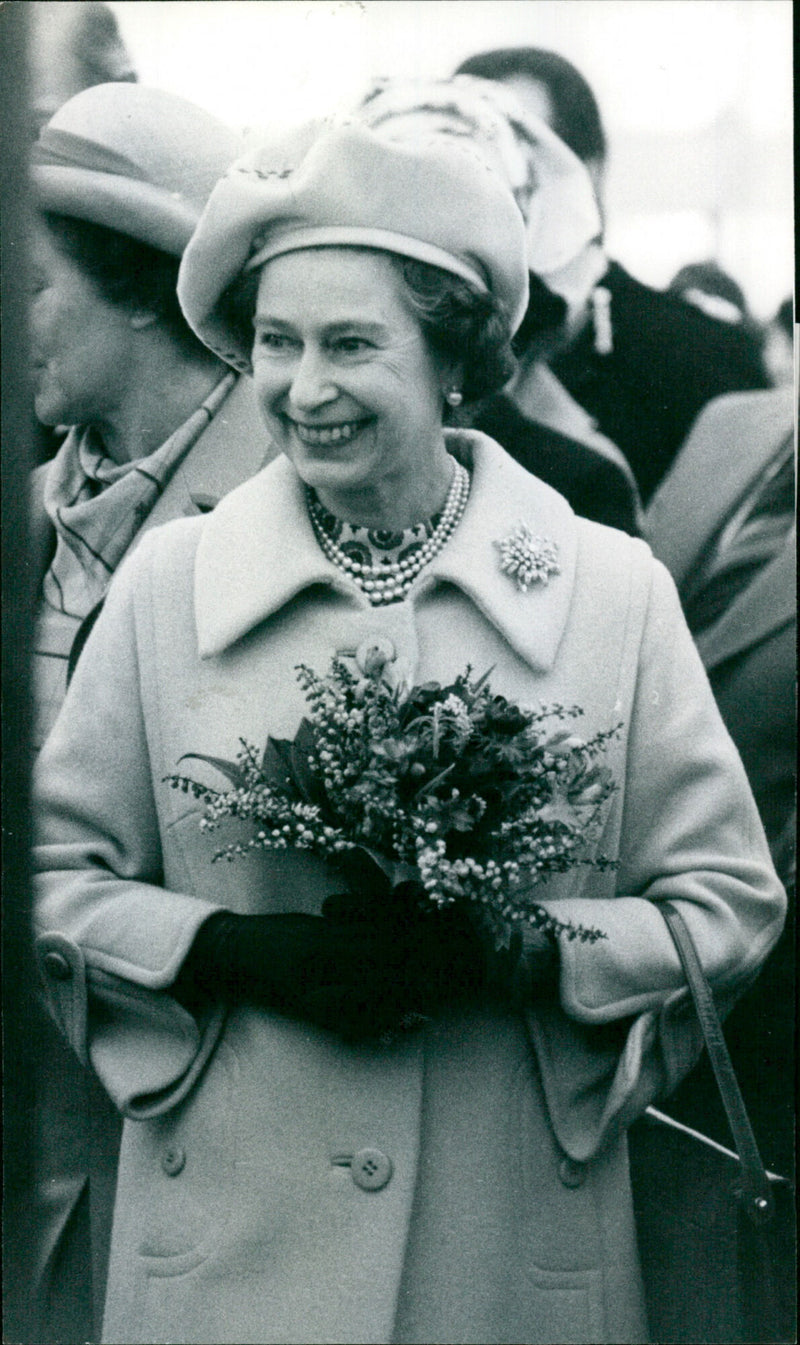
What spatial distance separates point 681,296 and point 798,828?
1.30 meters

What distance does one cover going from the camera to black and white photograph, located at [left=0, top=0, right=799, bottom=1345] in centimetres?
370

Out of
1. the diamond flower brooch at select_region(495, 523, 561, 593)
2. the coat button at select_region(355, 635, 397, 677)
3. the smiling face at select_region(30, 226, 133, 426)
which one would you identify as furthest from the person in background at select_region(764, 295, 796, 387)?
the smiling face at select_region(30, 226, 133, 426)

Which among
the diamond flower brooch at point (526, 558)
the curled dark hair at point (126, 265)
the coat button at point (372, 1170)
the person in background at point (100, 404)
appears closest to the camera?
the coat button at point (372, 1170)

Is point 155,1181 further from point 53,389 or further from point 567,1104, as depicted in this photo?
point 53,389

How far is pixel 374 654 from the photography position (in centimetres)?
377

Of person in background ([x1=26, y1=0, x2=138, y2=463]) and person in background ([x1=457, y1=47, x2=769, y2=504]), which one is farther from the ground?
person in background ([x1=26, y1=0, x2=138, y2=463])

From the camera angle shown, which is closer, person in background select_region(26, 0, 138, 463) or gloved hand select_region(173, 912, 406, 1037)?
gloved hand select_region(173, 912, 406, 1037)

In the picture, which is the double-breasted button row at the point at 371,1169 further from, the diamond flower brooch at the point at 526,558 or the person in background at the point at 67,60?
the person in background at the point at 67,60

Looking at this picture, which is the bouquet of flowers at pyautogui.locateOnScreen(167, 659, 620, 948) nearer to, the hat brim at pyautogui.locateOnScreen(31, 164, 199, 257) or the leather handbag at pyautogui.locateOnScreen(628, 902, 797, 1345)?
the leather handbag at pyautogui.locateOnScreen(628, 902, 797, 1345)

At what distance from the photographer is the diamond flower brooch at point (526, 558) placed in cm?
390

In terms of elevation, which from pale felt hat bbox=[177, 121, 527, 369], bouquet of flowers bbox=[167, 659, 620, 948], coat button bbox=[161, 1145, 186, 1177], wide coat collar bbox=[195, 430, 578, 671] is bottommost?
coat button bbox=[161, 1145, 186, 1177]

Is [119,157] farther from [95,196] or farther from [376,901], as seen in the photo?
[376,901]

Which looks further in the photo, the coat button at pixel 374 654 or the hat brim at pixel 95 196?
the hat brim at pixel 95 196

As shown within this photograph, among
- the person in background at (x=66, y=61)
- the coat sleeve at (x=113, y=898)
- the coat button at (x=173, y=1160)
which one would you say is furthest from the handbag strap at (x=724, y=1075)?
the person in background at (x=66, y=61)
